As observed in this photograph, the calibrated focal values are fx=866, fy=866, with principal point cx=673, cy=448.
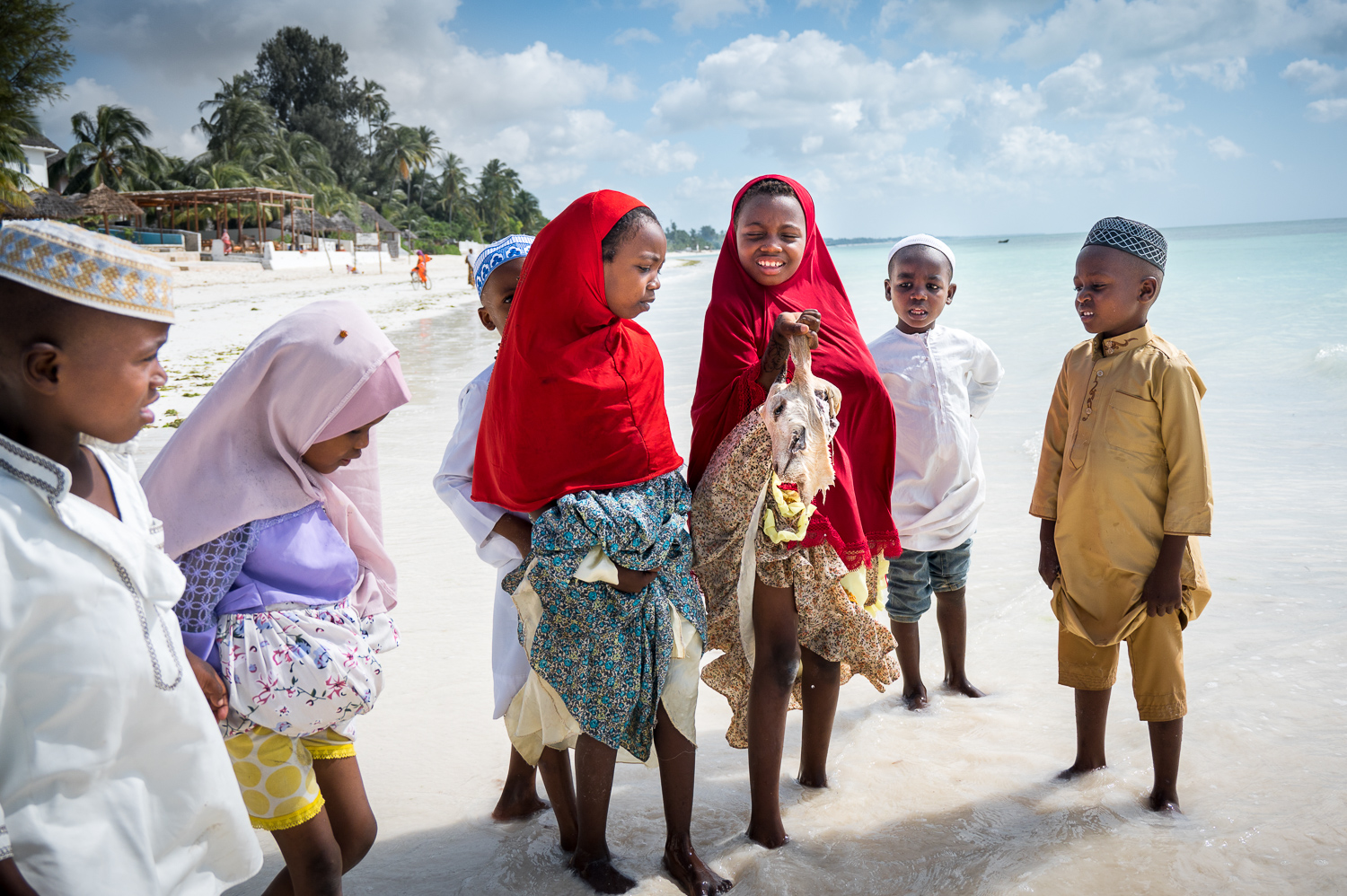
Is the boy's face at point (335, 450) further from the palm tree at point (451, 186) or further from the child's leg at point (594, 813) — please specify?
the palm tree at point (451, 186)

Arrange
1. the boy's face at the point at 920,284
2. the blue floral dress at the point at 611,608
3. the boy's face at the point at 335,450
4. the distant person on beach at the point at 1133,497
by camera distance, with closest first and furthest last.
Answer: the boy's face at the point at 335,450 < the blue floral dress at the point at 611,608 < the distant person on beach at the point at 1133,497 < the boy's face at the point at 920,284

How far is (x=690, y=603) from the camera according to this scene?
2.37m

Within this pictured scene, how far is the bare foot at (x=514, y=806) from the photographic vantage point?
110 inches

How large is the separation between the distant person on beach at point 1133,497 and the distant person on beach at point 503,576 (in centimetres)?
166

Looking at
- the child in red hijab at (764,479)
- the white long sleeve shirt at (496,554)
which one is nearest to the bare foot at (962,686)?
the child in red hijab at (764,479)

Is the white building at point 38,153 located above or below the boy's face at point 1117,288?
above

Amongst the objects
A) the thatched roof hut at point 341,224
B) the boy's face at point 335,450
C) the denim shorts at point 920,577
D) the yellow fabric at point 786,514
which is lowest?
the denim shorts at point 920,577

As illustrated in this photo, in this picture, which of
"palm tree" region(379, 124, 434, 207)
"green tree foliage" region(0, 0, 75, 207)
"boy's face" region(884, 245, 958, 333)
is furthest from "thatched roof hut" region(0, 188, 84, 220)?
"palm tree" region(379, 124, 434, 207)

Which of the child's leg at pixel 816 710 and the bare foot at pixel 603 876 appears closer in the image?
the bare foot at pixel 603 876

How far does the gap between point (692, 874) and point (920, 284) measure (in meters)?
2.37

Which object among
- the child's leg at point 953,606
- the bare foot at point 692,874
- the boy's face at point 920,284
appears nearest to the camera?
the bare foot at point 692,874

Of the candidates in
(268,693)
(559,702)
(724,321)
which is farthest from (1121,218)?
(268,693)

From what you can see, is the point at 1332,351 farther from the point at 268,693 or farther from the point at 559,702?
the point at 268,693

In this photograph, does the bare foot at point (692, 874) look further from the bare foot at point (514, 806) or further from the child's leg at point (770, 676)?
the bare foot at point (514, 806)
